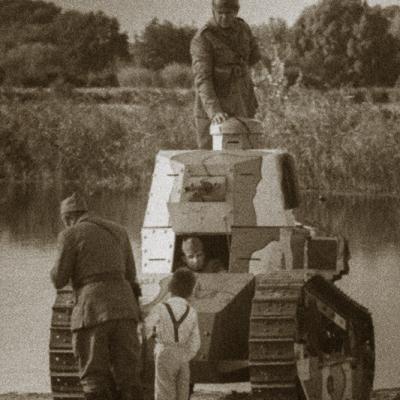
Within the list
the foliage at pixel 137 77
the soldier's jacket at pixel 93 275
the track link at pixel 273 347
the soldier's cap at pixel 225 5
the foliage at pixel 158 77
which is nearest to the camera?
the soldier's jacket at pixel 93 275

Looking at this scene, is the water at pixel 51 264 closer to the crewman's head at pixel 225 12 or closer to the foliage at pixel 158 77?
the crewman's head at pixel 225 12

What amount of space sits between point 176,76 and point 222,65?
32.8 m

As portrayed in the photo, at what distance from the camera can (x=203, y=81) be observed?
63.4 feet

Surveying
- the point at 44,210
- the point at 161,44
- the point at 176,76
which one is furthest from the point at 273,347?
the point at 161,44

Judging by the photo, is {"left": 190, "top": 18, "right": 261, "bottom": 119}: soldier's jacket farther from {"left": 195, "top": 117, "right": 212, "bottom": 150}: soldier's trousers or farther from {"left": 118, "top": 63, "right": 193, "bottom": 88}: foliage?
{"left": 118, "top": 63, "right": 193, "bottom": 88}: foliage

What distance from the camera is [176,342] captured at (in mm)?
15953

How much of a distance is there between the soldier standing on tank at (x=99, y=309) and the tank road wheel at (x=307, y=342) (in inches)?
37.4

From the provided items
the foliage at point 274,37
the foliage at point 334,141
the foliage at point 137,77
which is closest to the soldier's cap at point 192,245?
the foliage at point 334,141

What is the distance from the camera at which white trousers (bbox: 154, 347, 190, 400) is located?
16.0 metres

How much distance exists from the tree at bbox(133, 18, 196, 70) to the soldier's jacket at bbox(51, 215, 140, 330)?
39.4 metres

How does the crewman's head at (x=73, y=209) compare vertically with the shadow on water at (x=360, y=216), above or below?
above

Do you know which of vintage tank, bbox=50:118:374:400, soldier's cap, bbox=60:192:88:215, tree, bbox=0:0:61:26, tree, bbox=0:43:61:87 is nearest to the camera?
soldier's cap, bbox=60:192:88:215

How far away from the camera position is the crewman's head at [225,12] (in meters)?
19.3

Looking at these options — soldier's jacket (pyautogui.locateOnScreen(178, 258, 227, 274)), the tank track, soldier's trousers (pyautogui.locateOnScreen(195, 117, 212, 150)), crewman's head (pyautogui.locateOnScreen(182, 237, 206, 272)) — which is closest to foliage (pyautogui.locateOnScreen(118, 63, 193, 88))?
soldier's trousers (pyautogui.locateOnScreen(195, 117, 212, 150))
